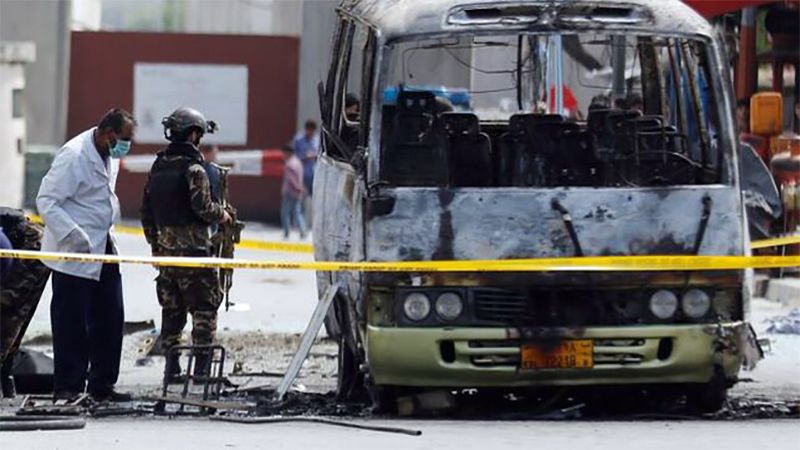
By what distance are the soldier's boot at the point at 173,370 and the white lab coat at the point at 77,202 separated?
0.60m

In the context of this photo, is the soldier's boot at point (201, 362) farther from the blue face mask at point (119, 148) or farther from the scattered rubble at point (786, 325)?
the scattered rubble at point (786, 325)

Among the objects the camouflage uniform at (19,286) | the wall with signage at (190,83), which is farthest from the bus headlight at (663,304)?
the wall with signage at (190,83)

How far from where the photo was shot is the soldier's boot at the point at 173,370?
11.1 m

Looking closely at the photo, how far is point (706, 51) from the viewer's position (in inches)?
424

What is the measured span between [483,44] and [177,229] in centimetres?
226

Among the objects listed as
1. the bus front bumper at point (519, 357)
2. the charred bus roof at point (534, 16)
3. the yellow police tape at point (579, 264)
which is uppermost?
the charred bus roof at point (534, 16)

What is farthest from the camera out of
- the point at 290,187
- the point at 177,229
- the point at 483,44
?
the point at 290,187

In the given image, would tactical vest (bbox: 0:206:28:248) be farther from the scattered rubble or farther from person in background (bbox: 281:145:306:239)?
person in background (bbox: 281:145:306:239)

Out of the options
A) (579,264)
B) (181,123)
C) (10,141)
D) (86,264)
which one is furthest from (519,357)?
(10,141)

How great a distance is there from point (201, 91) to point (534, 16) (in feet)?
77.9

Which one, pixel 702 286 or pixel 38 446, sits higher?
pixel 702 286

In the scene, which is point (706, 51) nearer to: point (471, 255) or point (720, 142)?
point (720, 142)

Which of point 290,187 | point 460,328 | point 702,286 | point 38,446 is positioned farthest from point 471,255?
point 290,187

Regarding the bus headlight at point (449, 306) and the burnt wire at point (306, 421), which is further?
the bus headlight at point (449, 306)
